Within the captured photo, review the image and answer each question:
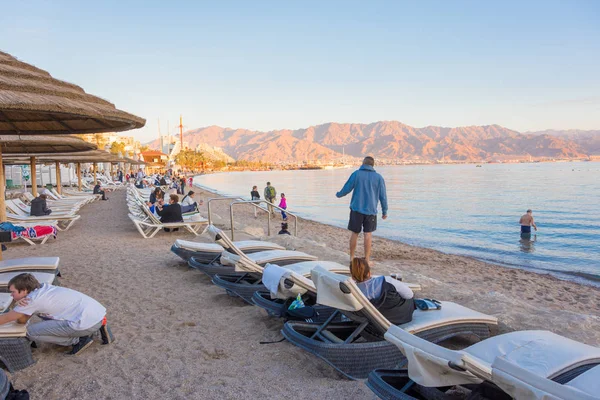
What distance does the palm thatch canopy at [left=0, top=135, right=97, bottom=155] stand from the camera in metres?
8.73

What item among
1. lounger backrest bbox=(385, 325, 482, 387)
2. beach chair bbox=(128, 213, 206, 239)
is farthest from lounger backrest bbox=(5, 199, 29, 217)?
lounger backrest bbox=(385, 325, 482, 387)

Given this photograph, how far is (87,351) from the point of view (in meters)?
3.62

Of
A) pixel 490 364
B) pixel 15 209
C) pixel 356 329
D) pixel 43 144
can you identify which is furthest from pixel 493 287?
pixel 15 209

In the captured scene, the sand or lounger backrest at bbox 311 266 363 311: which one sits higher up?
lounger backrest at bbox 311 266 363 311

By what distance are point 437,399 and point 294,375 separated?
123 cm

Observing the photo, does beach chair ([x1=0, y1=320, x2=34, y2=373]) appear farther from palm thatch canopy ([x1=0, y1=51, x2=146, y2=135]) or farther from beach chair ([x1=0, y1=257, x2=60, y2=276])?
beach chair ([x1=0, y1=257, x2=60, y2=276])

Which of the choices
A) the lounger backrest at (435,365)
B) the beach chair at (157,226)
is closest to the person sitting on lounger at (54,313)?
the lounger backrest at (435,365)

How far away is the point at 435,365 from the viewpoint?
2.01m

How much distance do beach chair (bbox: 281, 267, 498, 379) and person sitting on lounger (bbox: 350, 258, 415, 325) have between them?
9 cm

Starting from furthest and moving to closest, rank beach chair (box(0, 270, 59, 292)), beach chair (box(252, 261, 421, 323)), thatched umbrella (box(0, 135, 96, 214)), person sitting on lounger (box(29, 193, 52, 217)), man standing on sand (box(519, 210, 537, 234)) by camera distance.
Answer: man standing on sand (box(519, 210, 537, 234)) → person sitting on lounger (box(29, 193, 52, 217)) → thatched umbrella (box(0, 135, 96, 214)) → beach chair (box(0, 270, 59, 292)) → beach chair (box(252, 261, 421, 323))

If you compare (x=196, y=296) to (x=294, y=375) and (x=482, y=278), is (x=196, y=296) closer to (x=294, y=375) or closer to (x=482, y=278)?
(x=294, y=375)

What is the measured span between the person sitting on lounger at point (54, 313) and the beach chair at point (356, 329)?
158 centimetres

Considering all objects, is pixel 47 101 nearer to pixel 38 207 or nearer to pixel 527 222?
pixel 38 207

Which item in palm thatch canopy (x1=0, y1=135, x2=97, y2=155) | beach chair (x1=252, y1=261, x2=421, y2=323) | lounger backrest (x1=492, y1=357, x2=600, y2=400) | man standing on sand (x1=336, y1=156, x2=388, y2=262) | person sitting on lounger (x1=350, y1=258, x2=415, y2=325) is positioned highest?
palm thatch canopy (x1=0, y1=135, x2=97, y2=155)
